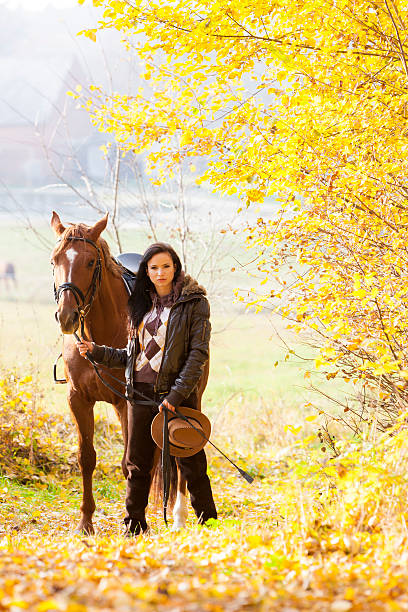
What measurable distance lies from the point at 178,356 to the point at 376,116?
7.68 ft

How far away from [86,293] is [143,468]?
1.30 metres

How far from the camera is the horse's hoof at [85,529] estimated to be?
440cm

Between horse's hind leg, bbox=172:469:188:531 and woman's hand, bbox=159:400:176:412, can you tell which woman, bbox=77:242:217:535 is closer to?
woman's hand, bbox=159:400:176:412

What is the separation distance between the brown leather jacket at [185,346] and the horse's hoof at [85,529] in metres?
1.41

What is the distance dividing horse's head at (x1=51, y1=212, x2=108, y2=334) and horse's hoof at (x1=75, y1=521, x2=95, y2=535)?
1.72 m

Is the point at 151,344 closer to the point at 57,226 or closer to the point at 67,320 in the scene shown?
the point at 67,320

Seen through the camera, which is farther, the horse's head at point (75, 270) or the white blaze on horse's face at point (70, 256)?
the white blaze on horse's face at point (70, 256)

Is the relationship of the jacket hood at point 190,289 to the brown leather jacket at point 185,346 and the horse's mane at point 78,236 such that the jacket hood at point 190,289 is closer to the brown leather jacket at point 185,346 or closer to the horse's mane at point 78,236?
the brown leather jacket at point 185,346

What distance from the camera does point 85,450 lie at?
4.71 meters

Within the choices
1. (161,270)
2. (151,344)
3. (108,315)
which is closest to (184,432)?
(151,344)

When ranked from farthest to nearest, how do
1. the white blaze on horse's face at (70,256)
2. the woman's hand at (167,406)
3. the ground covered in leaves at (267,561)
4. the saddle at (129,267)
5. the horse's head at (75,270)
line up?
1. the saddle at (129,267)
2. the white blaze on horse's face at (70,256)
3. the horse's head at (75,270)
4. the woman's hand at (167,406)
5. the ground covered in leaves at (267,561)

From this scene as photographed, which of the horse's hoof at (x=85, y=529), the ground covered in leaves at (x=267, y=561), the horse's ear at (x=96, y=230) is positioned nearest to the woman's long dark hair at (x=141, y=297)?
the horse's ear at (x=96, y=230)

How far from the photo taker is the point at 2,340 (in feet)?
27.2

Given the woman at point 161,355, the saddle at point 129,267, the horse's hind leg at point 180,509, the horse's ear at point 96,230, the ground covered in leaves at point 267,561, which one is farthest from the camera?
the saddle at point 129,267
